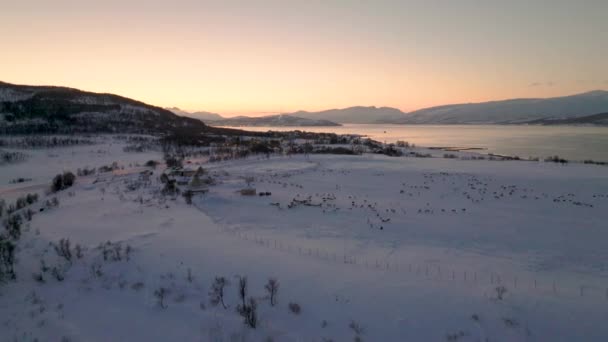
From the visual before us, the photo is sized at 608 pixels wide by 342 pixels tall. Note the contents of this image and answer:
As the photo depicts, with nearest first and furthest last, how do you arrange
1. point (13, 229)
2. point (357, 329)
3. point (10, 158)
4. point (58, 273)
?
1. point (357, 329)
2. point (58, 273)
3. point (13, 229)
4. point (10, 158)

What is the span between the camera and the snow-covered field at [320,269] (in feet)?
19.1

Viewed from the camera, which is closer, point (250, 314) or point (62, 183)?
point (250, 314)

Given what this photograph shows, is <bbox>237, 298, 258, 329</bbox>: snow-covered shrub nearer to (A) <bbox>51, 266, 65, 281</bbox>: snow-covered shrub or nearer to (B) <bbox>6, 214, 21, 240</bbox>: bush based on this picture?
(A) <bbox>51, 266, 65, 281</bbox>: snow-covered shrub

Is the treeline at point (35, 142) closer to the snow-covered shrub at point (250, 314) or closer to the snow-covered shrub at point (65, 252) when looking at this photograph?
the snow-covered shrub at point (65, 252)

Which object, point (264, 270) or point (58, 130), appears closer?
point (264, 270)

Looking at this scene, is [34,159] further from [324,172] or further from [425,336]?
[425,336]

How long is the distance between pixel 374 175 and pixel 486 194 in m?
9.96

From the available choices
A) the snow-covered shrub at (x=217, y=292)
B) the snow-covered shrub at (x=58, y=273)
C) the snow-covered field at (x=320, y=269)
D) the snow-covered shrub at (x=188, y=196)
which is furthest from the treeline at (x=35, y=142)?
the snow-covered shrub at (x=217, y=292)

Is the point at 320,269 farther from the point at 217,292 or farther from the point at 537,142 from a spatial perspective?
the point at 537,142

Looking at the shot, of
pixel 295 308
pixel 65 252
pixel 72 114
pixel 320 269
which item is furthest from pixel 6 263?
pixel 72 114

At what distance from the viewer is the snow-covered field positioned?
5.82 metres

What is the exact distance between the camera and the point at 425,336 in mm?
5574

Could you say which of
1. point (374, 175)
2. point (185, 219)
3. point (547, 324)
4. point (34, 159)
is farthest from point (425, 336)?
point (34, 159)

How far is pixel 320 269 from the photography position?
8.19 m
